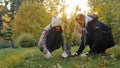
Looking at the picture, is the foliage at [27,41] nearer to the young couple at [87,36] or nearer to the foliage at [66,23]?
the foliage at [66,23]

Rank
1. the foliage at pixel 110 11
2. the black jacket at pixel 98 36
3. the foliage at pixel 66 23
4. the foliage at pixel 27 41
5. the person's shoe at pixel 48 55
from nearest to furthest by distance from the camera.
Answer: the person's shoe at pixel 48 55 < the black jacket at pixel 98 36 < the foliage at pixel 66 23 < the foliage at pixel 110 11 < the foliage at pixel 27 41

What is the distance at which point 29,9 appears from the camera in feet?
101

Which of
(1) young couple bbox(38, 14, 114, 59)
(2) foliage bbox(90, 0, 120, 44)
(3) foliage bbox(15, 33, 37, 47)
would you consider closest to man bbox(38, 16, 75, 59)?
(1) young couple bbox(38, 14, 114, 59)

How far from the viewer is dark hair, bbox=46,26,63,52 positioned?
8.77 metres

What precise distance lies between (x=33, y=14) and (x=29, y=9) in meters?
1.03

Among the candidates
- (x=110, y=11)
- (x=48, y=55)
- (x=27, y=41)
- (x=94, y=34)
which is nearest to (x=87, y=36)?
(x=94, y=34)

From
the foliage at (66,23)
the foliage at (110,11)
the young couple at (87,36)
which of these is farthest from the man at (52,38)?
the foliage at (110,11)

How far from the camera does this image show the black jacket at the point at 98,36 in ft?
28.6

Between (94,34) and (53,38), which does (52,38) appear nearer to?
(53,38)

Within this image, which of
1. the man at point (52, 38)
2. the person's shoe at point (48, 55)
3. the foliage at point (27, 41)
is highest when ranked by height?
the man at point (52, 38)

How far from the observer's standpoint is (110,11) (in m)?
12.3

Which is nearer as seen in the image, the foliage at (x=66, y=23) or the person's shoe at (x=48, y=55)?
the person's shoe at (x=48, y=55)

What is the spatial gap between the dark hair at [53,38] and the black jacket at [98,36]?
0.68m

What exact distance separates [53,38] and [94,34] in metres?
1.09
